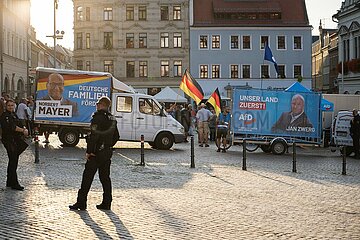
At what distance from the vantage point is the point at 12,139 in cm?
1243

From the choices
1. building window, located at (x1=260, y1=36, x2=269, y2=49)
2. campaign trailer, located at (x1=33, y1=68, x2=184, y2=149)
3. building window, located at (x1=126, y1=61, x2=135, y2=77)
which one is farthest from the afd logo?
building window, located at (x1=126, y1=61, x2=135, y2=77)

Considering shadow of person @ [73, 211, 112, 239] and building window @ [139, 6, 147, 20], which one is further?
building window @ [139, 6, 147, 20]

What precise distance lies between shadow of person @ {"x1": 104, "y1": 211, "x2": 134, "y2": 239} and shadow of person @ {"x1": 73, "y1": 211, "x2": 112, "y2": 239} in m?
0.21

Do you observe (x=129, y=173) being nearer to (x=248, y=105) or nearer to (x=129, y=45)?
(x=248, y=105)

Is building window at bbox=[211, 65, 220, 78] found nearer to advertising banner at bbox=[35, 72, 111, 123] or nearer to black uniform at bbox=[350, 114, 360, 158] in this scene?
advertising banner at bbox=[35, 72, 111, 123]

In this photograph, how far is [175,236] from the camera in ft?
27.1

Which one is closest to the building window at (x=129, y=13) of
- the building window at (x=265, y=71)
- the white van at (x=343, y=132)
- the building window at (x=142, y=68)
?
the building window at (x=142, y=68)

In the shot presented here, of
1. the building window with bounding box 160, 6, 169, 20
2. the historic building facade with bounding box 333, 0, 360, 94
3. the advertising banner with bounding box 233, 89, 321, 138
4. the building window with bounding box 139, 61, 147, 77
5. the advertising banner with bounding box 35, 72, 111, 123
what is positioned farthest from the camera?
the building window with bounding box 160, 6, 169, 20

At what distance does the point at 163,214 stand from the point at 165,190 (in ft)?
9.44

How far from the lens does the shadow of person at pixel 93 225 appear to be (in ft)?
27.0

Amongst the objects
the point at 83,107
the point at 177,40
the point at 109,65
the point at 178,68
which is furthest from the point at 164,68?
the point at 83,107

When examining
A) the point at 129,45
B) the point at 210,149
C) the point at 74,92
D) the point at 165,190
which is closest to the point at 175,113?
the point at 210,149

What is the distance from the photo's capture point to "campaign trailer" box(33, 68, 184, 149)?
23.7 m

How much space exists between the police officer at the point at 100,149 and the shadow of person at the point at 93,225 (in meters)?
0.40
